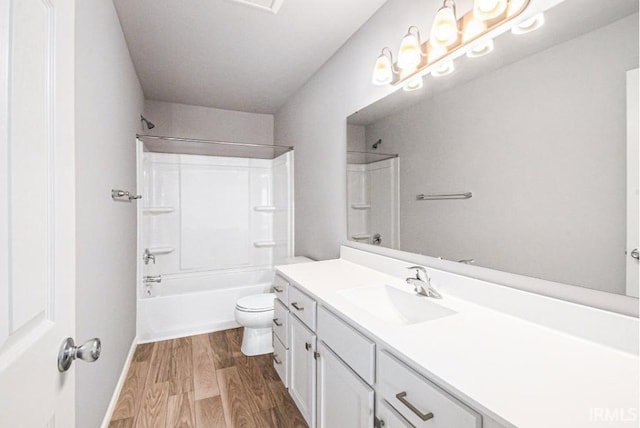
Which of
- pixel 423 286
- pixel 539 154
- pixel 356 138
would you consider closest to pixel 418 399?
pixel 423 286

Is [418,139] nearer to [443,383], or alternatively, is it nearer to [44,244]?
[443,383]

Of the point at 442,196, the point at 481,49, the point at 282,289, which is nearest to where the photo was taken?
the point at 481,49

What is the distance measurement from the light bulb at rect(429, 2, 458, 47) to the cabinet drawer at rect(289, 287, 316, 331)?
4.42 ft

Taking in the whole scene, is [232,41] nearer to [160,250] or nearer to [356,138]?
[356,138]

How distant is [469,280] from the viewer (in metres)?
1.26

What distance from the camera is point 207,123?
3.69 metres

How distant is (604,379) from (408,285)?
2.71 ft

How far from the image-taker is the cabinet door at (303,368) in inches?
57.7

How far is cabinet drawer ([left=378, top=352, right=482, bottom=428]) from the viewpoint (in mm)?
705

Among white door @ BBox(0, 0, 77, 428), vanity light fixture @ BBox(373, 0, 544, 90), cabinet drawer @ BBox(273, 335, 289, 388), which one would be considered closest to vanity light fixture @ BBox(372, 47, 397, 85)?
vanity light fixture @ BBox(373, 0, 544, 90)

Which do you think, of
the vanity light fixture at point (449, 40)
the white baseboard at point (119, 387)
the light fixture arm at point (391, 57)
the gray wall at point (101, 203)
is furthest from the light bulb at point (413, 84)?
the white baseboard at point (119, 387)

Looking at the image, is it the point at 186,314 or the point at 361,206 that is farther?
the point at 186,314

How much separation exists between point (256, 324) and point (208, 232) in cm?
162

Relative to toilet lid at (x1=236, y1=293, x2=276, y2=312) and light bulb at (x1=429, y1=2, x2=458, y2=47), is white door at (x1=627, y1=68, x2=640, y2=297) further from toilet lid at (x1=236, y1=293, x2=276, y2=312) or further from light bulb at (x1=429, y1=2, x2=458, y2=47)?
toilet lid at (x1=236, y1=293, x2=276, y2=312)
